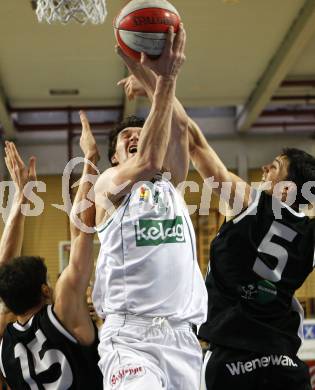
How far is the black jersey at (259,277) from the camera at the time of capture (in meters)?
3.64

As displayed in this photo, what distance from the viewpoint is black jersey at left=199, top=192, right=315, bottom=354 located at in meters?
3.64

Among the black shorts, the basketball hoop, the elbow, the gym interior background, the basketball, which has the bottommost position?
the black shorts

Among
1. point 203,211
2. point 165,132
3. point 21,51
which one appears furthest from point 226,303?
point 203,211

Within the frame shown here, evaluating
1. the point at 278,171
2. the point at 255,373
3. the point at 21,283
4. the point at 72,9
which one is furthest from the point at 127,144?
the point at 72,9

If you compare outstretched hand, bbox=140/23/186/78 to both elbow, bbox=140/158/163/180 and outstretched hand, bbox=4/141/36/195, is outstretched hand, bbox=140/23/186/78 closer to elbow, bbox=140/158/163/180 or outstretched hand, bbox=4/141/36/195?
elbow, bbox=140/158/163/180

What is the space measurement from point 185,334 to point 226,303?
2.17 ft

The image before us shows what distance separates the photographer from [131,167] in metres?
3.11

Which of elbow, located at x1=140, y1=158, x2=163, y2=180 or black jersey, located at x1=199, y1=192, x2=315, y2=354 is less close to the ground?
elbow, located at x1=140, y1=158, x2=163, y2=180

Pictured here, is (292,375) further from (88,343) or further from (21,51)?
(21,51)

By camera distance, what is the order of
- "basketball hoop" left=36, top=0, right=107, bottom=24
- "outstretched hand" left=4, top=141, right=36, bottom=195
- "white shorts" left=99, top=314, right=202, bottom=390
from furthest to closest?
"basketball hoop" left=36, top=0, right=107, bottom=24
"outstretched hand" left=4, top=141, right=36, bottom=195
"white shorts" left=99, top=314, right=202, bottom=390

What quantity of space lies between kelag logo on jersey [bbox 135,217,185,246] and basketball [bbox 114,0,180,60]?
2.50ft

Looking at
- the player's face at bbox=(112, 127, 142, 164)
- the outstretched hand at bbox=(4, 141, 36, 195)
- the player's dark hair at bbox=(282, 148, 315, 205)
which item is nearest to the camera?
the player's face at bbox=(112, 127, 142, 164)

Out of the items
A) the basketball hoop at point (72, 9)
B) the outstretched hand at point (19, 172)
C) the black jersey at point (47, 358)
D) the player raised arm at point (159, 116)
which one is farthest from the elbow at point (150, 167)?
the basketball hoop at point (72, 9)

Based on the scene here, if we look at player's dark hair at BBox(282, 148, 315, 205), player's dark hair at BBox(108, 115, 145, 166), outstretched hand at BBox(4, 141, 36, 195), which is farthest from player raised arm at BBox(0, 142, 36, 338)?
player's dark hair at BBox(282, 148, 315, 205)
